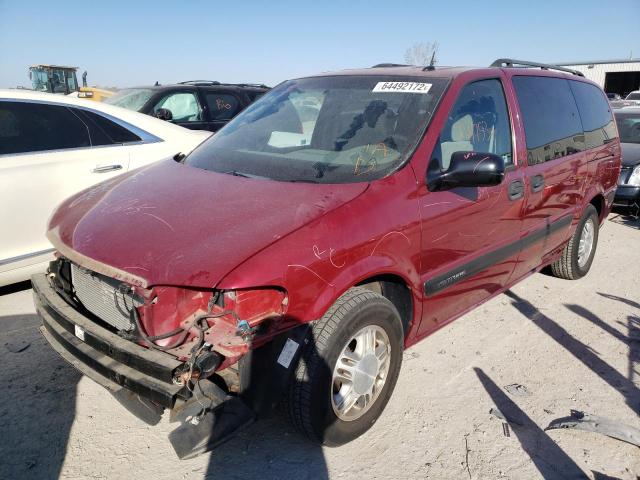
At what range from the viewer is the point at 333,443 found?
241 centimetres

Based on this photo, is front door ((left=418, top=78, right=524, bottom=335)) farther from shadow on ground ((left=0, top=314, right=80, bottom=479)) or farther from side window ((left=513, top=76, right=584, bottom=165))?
shadow on ground ((left=0, top=314, right=80, bottom=479))

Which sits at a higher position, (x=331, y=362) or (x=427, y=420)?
(x=331, y=362)

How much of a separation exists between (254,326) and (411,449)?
112cm

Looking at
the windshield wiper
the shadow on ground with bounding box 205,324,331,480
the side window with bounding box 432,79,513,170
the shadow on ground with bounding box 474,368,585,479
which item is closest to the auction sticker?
the shadow on ground with bounding box 205,324,331,480

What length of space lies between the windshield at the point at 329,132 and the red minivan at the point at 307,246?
13mm

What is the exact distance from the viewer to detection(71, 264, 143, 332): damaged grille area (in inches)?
83.5

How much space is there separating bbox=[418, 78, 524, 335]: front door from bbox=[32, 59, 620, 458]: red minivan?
0.5 inches

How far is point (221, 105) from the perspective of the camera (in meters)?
7.55

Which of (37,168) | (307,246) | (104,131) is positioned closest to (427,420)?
(307,246)

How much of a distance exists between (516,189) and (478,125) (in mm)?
500

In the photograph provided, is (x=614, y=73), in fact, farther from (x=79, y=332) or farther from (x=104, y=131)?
(x=79, y=332)

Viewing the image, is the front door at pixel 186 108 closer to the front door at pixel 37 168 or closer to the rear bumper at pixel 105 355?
the front door at pixel 37 168

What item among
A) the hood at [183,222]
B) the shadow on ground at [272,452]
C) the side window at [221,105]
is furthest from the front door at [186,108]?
the shadow on ground at [272,452]

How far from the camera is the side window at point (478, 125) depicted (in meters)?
2.83
